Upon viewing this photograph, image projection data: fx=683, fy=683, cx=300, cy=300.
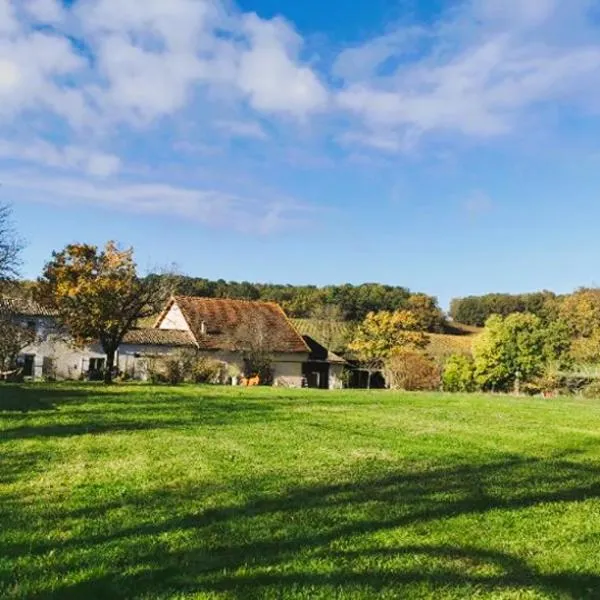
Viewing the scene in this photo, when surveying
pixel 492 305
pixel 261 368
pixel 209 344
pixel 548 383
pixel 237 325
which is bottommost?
pixel 548 383

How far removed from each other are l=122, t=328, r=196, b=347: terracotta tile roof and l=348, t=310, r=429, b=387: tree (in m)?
15.7

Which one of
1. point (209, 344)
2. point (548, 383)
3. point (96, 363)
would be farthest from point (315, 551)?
point (96, 363)

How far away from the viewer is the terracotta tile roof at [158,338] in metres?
48.3

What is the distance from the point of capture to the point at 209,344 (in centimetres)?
4925

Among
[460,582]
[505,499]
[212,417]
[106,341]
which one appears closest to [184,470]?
[505,499]

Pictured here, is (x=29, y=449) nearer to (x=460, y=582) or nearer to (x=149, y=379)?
(x=460, y=582)

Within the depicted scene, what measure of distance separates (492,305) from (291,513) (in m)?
83.3

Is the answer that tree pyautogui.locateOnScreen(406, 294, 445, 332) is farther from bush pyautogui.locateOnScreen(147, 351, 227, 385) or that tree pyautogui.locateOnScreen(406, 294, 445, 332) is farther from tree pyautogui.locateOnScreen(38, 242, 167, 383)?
tree pyautogui.locateOnScreen(38, 242, 167, 383)

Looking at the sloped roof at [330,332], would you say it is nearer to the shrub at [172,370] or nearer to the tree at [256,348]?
the tree at [256,348]

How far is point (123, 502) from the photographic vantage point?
6355mm

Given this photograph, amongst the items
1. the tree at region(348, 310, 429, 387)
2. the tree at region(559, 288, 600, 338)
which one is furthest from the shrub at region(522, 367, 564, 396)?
the tree at region(348, 310, 429, 387)

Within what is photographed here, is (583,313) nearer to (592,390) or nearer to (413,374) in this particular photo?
(413,374)

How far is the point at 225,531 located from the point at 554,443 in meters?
8.47

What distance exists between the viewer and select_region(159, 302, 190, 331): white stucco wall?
52.0m
